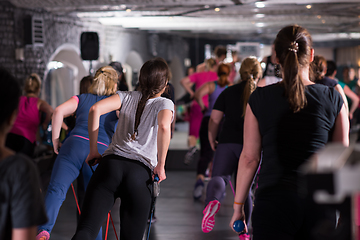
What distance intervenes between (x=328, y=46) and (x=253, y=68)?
592 inches

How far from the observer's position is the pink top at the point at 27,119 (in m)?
4.04

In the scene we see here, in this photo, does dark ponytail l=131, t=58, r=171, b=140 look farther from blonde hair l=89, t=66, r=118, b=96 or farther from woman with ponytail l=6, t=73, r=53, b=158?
woman with ponytail l=6, t=73, r=53, b=158

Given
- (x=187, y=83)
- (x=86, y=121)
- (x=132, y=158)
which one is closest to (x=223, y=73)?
(x=187, y=83)

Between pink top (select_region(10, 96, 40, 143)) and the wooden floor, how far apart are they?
0.80m

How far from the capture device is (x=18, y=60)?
6.48 meters

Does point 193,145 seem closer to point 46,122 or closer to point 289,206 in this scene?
point 46,122

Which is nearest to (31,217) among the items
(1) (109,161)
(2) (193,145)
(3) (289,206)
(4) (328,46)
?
(3) (289,206)

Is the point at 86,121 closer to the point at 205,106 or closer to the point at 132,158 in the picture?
the point at 132,158

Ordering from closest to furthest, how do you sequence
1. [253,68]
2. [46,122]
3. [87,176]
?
[87,176] < [253,68] < [46,122]

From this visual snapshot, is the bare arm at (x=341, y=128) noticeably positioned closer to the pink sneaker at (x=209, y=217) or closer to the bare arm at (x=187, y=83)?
the pink sneaker at (x=209, y=217)

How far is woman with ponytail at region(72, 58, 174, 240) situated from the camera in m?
2.08

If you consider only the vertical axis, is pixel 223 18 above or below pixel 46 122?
above

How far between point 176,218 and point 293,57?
262 centimetres

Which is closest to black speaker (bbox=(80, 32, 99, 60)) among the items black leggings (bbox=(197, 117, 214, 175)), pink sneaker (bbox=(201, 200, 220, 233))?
black leggings (bbox=(197, 117, 214, 175))
